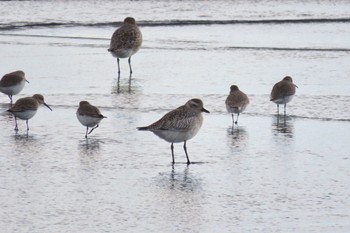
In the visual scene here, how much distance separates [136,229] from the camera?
840 centimetres

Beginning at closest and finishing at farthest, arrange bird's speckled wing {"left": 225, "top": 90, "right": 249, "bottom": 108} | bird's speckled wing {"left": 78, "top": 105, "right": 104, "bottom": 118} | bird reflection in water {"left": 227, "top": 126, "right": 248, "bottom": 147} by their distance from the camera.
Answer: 1. bird reflection in water {"left": 227, "top": 126, "right": 248, "bottom": 147}
2. bird's speckled wing {"left": 78, "top": 105, "right": 104, "bottom": 118}
3. bird's speckled wing {"left": 225, "top": 90, "right": 249, "bottom": 108}

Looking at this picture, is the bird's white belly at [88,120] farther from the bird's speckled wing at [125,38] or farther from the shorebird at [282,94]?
the bird's speckled wing at [125,38]

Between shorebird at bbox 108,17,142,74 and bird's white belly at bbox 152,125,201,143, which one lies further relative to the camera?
shorebird at bbox 108,17,142,74

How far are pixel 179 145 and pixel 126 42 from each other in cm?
756

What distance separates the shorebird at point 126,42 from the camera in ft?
64.5

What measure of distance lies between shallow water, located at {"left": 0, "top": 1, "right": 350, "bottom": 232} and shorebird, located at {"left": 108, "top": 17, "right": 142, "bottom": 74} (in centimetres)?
44

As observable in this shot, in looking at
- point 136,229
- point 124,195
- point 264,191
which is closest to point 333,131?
point 264,191

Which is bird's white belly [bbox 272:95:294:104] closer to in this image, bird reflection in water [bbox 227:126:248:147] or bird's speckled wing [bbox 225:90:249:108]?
bird's speckled wing [bbox 225:90:249:108]

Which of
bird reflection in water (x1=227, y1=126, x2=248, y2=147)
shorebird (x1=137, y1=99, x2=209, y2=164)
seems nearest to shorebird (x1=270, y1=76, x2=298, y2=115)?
bird reflection in water (x1=227, y1=126, x2=248, y2=147)

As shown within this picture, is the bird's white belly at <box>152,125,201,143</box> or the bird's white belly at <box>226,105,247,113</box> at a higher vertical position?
the bird's white belly at <box>152,125,201,143</box>

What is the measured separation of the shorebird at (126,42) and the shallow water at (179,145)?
17.3 inches

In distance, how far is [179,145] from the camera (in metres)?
12.6

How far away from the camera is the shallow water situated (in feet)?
29.5

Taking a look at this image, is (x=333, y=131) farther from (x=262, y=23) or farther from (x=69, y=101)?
(x=262, y=23)
